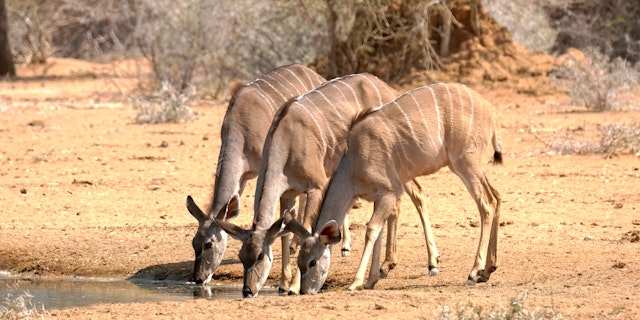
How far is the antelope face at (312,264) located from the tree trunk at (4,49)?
1996 cm

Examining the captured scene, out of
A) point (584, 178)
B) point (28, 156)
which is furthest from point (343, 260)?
point (28, 156)

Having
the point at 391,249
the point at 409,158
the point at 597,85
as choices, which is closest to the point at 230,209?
the point at 391,249

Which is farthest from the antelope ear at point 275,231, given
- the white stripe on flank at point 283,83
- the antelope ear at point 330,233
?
the white stripe on flank at point 283,83

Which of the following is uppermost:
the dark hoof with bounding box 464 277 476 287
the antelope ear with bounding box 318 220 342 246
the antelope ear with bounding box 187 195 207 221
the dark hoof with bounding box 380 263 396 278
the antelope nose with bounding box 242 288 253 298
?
the antelope ear with bounding box 318 220 342 246

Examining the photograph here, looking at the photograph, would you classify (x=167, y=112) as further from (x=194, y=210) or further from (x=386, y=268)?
(x=386, y=268)

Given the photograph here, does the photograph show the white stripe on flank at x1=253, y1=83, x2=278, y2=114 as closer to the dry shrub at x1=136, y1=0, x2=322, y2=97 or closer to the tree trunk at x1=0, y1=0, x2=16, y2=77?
the dry shrub at x1=136, y1=0, x2=322, y2=97

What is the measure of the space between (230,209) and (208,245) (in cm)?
33

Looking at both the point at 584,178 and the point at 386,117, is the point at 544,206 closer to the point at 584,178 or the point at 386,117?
the point at 584,178

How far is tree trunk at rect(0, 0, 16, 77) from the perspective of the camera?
87.5 feet

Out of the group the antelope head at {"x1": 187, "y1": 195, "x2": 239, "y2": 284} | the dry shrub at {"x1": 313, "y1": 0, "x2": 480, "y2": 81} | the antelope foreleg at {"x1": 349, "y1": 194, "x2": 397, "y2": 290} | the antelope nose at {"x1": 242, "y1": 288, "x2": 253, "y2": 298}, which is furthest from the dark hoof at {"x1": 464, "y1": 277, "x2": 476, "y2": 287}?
the dry shrub at {"x1": 313, "y1": 0, "x2": 480, "y2": 81}

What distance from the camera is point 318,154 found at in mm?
9125

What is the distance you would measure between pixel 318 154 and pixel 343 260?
1026 mm

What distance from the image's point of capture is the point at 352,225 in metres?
10.9

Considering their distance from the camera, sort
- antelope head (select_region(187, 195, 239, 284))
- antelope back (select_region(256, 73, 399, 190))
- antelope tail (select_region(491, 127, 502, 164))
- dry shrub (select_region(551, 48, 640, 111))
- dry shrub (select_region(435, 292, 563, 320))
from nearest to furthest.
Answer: dry shrub (select_region(435, 292, 563, 320)), antelope tail (select_region(491, 127, 502, 164)), antelope back (select_region(256, 73, 399, 190)), antelope head (select_region(187, 195, 239, 284)), dry shrub (select_region(551, 48, 640, 111))
